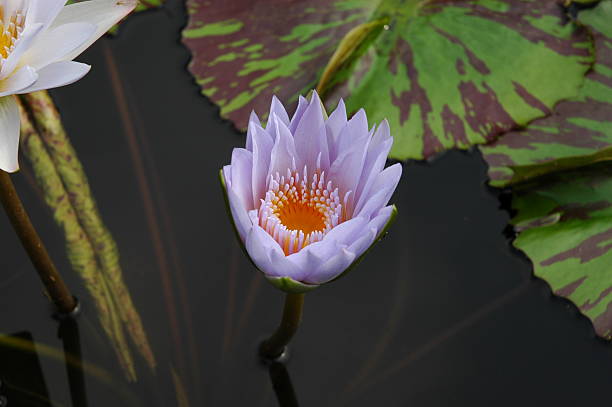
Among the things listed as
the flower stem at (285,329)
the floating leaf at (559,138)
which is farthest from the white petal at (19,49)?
the floating leaf at (559,138)

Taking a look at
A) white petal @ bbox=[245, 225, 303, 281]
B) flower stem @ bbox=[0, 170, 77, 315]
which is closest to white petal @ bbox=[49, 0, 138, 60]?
flower stem @ bbox=[0, 170, 77, 315]

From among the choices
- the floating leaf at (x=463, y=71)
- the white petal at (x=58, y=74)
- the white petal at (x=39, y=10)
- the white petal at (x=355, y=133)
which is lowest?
the floating leaf at (x=463, y=71)

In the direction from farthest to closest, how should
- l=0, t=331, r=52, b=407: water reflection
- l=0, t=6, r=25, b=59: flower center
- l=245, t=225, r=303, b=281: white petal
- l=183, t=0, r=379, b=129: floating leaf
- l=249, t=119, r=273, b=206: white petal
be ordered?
l=183, t=0, r=379, b=129: floating leaf < l=0, t=331, r=52, b=407: water reflection < l=0, t=6, r=25, b=59: flower center < l=249, t=119, r=273, b=206: white petal < l=245, t=225, r=303, b=281: white petal

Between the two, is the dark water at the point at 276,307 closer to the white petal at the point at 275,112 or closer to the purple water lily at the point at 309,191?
the purple water lily at the point at 309,191

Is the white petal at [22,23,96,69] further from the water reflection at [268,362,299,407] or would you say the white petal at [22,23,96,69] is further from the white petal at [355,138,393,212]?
the water reflection at [268,362,299,407]

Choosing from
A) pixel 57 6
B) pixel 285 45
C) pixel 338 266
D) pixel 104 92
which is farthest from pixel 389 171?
pixel 104 92

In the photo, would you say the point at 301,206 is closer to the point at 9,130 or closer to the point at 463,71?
the point at 9,130

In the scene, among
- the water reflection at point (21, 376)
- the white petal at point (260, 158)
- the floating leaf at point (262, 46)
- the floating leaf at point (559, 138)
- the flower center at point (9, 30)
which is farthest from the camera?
the floating leaf at point (262, 46)
